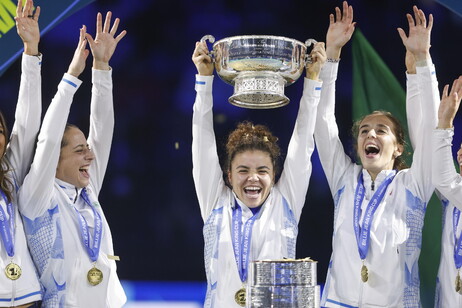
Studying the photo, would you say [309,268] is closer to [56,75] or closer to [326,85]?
[326,85]

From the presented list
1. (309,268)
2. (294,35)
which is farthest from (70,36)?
(309,268)

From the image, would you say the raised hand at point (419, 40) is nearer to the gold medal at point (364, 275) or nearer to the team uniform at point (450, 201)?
the team uniform at point (450, 201)

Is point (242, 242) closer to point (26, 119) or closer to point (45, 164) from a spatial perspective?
point (45, 164)

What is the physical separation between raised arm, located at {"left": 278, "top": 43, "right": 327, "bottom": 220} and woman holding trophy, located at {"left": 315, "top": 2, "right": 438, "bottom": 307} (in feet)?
0.58

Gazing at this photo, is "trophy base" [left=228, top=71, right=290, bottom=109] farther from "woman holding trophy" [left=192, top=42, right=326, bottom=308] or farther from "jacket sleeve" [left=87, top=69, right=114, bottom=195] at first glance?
"jacket sleeve" [left=87, top=69, right=114, bottom=195]

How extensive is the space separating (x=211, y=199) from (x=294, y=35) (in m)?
1.64

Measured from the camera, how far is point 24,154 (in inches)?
144

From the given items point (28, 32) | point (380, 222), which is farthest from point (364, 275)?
point (28, 32)

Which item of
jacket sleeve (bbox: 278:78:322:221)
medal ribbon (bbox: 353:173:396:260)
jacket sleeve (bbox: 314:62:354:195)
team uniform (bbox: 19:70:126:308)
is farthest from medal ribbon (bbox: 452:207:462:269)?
team uniform (bbox: 19:70:126:308)

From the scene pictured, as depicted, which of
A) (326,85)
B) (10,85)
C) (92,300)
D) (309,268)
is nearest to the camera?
(309,268)

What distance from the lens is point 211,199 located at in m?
3.79

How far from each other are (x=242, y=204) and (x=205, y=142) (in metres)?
0.33

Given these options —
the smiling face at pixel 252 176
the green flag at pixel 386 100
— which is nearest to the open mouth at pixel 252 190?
the smiling face at pixel 252 176

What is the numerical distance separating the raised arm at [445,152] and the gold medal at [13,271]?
1832 mm
